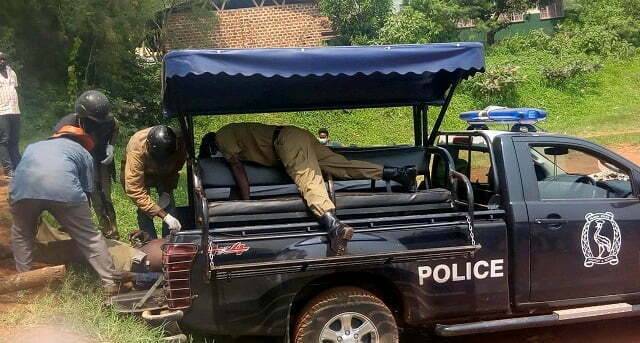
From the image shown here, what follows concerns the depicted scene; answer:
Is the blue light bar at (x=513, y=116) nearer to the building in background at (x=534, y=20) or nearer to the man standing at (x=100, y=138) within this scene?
the man standing at (x=100, y=138)

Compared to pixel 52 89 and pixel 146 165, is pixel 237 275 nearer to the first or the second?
pixel 146 165

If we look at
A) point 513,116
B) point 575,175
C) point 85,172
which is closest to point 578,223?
point 575,175


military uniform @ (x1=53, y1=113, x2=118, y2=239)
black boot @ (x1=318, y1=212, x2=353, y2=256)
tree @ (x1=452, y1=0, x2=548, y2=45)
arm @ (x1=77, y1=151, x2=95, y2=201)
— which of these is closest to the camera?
black boot @ (x1=318, y1=212, x2=353, y2=256)

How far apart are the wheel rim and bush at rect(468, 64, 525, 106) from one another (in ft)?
42.9

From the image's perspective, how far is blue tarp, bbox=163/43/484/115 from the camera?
4.15m

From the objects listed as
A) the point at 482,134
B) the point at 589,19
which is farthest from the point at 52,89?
the point at 589,19

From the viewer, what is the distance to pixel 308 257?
4109 millimetres

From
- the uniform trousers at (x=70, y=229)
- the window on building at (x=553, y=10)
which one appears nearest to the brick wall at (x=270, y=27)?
the window on building at (x=553, y=10)

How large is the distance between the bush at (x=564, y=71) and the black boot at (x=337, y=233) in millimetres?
14712

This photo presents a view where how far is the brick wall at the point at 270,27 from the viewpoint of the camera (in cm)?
1912

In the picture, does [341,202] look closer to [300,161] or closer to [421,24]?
[300,161]

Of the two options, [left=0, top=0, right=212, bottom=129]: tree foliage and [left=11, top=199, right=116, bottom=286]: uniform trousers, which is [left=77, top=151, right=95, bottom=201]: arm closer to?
[left=11, top=199, right=116, bottom=286]: uniform trousers

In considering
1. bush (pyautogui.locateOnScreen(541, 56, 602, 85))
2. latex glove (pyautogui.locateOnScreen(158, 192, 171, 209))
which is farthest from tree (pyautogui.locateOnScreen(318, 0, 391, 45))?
latex glove (pyautogui.locateOnScreen(158, 192, 171, 209))

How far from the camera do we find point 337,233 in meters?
4.06
